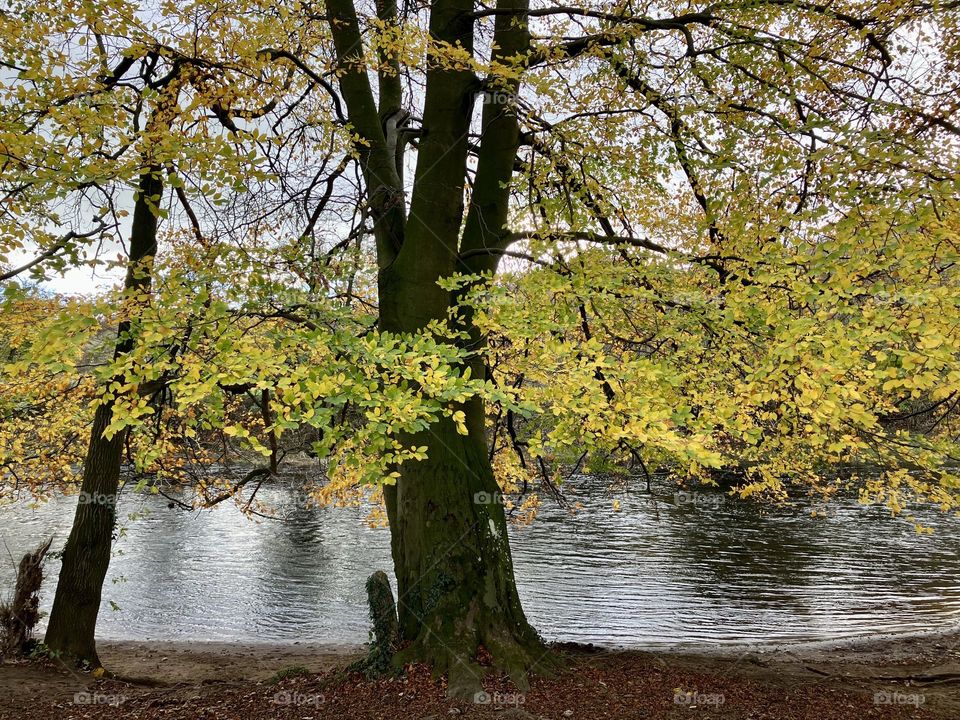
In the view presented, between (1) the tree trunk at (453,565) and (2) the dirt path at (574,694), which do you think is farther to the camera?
(1) the tree trunk at (453,565)

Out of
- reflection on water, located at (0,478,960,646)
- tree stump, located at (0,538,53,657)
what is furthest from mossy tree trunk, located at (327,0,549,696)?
reflection on water, located at (0,478,960,646)

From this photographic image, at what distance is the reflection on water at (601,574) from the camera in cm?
1282

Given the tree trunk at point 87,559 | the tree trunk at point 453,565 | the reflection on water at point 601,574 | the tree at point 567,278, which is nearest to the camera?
the tree at point 567,278

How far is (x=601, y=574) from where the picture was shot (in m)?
15.7

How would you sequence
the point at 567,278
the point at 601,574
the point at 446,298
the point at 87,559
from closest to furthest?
the point at 567,278, the point at 446,298, the point at 87,559, the point at 601,574

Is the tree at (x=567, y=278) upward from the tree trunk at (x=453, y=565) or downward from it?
upward

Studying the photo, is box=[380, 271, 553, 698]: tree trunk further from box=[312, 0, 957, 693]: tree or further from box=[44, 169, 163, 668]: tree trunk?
box=[44, 169, 163, 668]: tree trunk

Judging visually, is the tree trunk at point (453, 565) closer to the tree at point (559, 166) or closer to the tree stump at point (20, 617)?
the tree at point (559, 166)

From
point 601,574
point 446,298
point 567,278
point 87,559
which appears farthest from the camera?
point 601,574

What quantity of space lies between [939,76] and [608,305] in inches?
154

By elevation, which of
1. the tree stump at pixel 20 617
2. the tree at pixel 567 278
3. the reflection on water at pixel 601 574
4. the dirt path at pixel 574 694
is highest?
the tree at pixel 567 278

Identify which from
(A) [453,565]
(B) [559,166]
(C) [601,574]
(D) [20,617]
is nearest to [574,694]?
(A) [453,565]

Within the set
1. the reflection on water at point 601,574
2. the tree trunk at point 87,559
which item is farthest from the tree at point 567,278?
the reflection on water at point 601,574

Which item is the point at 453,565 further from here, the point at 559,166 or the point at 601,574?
the point at 601,574
